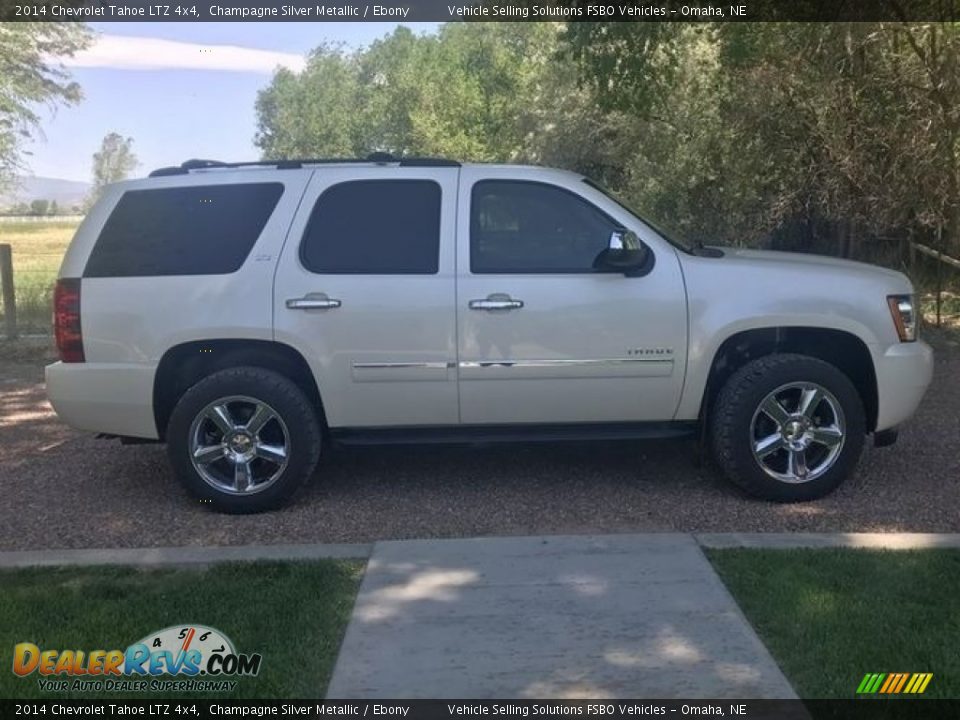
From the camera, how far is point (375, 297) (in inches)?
225

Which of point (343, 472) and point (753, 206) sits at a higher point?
point (753, 206)

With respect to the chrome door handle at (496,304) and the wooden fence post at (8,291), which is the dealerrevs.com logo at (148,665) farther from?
the wooden fence post at (8,291)

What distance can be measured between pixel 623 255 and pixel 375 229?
4.66 ft

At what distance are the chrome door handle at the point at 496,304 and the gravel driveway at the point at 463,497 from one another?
44.1 inches

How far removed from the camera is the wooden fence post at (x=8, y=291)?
39.0 feet

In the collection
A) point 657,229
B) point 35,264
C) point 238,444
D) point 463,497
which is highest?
point 657,229

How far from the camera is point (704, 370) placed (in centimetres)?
582

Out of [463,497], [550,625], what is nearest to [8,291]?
[463,497]

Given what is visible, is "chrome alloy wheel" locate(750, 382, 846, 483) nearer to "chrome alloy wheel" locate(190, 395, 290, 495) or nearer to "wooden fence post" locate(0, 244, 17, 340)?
"chrome alloy wheel" locate(190, 395, 290, 495)

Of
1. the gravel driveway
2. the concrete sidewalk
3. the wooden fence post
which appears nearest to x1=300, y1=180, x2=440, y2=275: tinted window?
the gravel driveway

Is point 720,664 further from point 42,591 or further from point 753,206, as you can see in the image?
point 753,206

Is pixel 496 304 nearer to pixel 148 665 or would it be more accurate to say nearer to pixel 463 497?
pixel 463 497

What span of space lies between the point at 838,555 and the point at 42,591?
3.68m

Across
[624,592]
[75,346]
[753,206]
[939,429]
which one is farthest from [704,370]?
[753,206]
